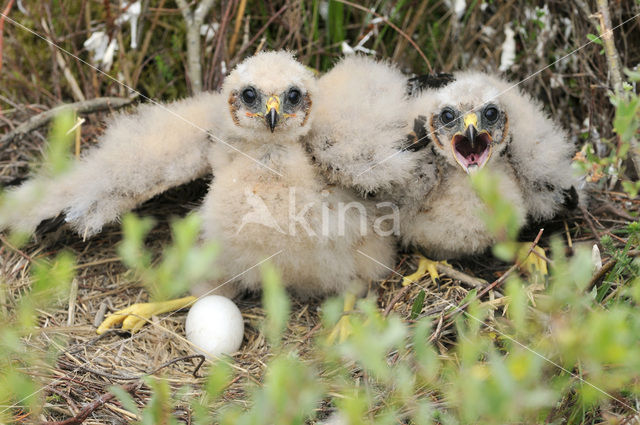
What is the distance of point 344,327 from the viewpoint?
2.55m

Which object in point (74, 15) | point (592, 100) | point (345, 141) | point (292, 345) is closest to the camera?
point (345, 141)

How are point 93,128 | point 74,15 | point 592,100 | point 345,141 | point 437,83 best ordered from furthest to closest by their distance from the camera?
point 74,15, point 93,128, point 592,100, point 437,83, point 345,141

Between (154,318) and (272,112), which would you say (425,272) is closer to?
(272,112)

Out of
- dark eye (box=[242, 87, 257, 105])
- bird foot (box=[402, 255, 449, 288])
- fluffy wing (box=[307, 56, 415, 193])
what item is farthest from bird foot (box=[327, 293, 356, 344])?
dark eye (box=[242, 87, 257, 105])

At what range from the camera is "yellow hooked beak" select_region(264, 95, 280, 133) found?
219 cm

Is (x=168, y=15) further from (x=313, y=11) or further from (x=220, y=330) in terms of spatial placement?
(x=220, y=330)

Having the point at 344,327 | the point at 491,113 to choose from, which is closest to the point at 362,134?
the point at 491,113

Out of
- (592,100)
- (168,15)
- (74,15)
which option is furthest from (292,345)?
(74,15)

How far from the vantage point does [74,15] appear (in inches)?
136

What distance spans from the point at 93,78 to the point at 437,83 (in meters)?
1.75

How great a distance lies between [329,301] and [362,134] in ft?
2.07

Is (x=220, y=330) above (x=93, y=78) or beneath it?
beneath

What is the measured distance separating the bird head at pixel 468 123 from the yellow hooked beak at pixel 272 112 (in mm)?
598

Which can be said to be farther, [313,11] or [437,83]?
[313,11]
